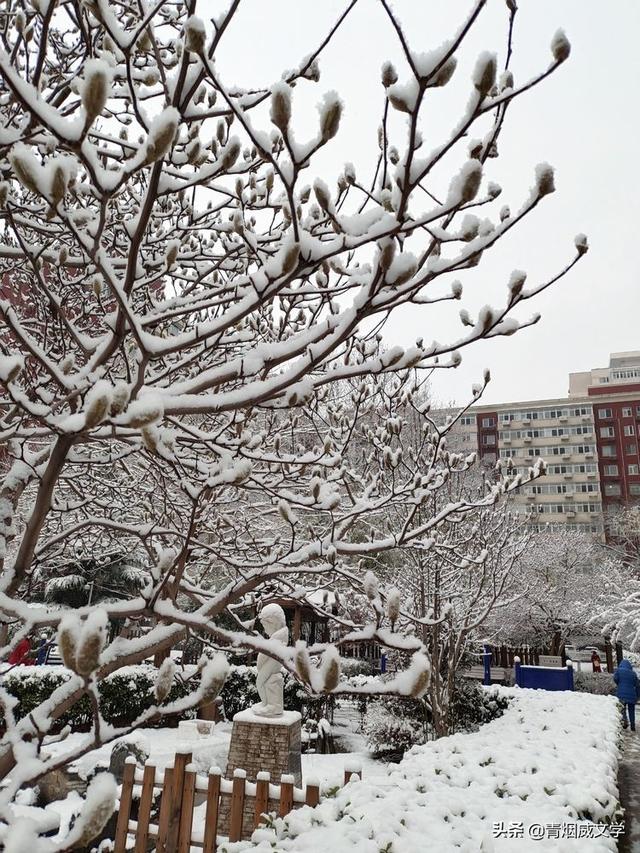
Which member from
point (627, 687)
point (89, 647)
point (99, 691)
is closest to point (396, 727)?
point (99, 691)

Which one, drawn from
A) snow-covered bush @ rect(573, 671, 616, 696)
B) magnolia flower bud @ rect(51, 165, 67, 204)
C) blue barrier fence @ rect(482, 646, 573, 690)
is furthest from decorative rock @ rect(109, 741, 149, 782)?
snow-covered bush @ rect(573, 671, 616, 696)

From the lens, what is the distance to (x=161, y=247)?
4078 mm

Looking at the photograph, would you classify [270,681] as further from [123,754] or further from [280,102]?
[280,102]

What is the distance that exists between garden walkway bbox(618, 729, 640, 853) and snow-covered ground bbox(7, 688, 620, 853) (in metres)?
A: 0.54

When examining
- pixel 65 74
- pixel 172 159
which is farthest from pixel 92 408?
pixel 65 74

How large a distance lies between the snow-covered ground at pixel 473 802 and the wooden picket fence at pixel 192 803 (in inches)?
15.4

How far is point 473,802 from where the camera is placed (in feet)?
14.8

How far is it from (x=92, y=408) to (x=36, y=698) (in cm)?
1244

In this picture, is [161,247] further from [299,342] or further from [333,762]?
[333,762]

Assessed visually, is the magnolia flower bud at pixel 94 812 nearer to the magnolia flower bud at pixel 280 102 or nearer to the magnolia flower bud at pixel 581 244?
the magnolia flower bud at pixel 280 102

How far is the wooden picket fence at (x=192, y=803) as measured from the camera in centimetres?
475

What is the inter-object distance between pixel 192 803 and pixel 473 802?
2.27 metres

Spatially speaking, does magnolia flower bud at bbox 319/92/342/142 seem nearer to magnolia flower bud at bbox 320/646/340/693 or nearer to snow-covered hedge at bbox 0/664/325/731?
magnolia flower bud at bbox 320/646/340/693

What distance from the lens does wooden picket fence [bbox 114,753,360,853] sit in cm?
475
